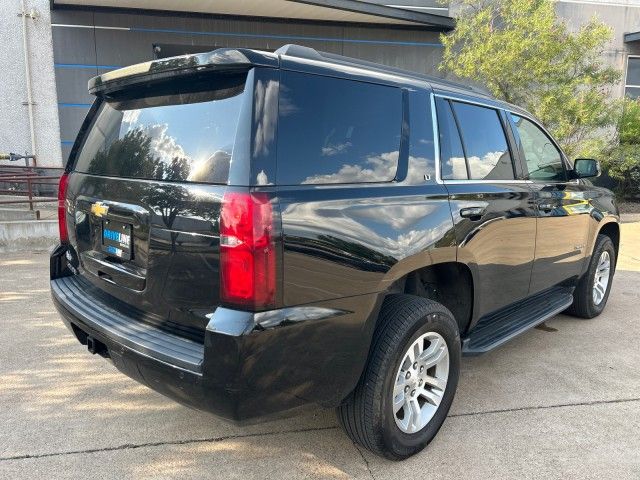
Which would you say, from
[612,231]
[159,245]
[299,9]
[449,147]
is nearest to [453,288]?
[449,147]

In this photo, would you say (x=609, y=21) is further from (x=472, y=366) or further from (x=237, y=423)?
(x=237, y=423)

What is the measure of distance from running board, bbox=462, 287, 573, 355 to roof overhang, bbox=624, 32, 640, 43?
12.2 meters

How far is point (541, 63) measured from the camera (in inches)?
384

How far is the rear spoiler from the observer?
2092mm

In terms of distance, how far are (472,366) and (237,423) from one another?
7.81 feet

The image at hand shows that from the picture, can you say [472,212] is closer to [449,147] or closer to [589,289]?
[449,147]

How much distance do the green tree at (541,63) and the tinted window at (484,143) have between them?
7.06 meters

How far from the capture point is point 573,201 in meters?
4.25

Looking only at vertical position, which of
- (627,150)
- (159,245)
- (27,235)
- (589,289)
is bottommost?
(589,289)

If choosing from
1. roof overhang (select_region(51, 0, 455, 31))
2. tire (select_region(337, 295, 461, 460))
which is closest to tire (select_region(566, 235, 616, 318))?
tire (select_region(337, 295, 461, 460))

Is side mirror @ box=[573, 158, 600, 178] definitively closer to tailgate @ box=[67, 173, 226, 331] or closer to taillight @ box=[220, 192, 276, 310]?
taillight @ box=[220, 192, 276, 310]

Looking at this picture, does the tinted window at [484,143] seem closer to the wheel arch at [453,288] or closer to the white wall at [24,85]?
the wheel arch at [453,288]

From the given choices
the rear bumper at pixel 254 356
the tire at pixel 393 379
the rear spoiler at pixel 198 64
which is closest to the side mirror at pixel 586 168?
the tire at pixel 393 379

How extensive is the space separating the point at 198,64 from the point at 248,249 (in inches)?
33.9
